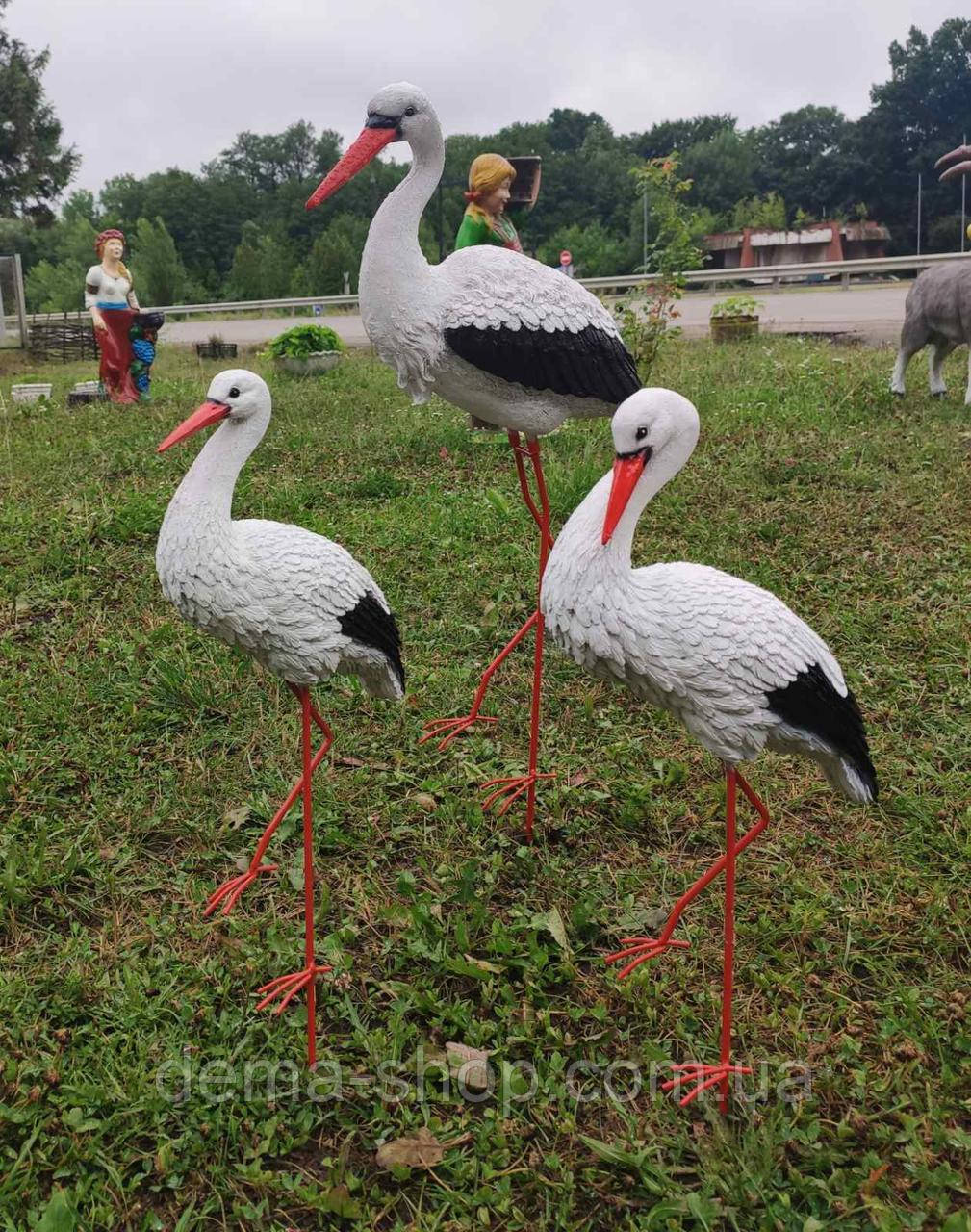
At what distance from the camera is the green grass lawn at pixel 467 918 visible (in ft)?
5.59

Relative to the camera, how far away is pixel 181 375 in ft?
31.4

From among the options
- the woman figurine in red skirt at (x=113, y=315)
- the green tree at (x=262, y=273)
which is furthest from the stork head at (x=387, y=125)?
the green tree at (x=262, y=273)

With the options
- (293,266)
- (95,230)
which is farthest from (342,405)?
(95,230)

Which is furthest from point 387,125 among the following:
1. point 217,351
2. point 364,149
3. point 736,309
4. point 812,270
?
A: point 812,270

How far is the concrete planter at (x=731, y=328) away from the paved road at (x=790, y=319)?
37.4 inches

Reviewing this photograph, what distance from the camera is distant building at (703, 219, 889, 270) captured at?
3825 cm

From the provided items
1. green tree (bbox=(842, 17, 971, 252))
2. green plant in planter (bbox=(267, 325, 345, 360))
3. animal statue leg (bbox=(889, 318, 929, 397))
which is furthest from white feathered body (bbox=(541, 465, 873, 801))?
green tree (bbox=(842, 17, 971, 252))

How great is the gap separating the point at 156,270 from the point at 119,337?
2105 centimetres

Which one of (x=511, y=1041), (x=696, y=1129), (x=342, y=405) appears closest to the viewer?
(x=696, y=1129)

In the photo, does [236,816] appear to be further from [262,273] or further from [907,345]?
[262,273]

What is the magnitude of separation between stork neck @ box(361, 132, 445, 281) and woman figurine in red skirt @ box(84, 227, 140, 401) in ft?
20.1

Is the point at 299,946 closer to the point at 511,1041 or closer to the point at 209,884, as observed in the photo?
the point at 209,884

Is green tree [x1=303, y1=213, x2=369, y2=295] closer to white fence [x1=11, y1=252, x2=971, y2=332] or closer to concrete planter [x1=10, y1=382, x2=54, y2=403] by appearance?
white fence [x1=11, y1=252, x2=971, y2=332]

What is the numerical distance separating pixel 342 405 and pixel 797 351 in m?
4.26
